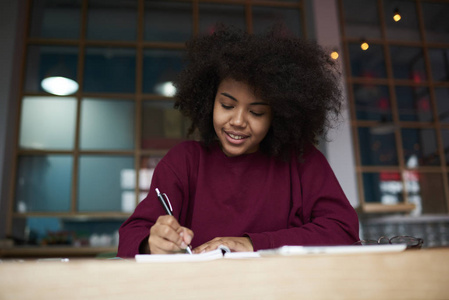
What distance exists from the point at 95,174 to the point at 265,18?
6.85 feet

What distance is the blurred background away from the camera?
3271mm

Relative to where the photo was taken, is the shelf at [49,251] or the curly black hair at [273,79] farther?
the shelf at [49,251]

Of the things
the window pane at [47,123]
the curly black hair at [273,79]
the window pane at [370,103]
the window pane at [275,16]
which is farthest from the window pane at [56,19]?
the window pane at [370,103]

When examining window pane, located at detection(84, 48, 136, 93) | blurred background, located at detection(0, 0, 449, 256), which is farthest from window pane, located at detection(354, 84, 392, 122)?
window pane, located at detection(84, 48, 136, 93)

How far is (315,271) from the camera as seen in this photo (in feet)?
1.43

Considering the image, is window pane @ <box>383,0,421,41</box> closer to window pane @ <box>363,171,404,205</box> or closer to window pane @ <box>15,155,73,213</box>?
window pane @ <box>363,171,404,205</box>

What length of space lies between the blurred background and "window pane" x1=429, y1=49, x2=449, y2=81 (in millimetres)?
12

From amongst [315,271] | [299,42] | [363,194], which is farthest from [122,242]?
[363,194]

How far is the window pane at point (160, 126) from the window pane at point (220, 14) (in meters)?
0.84

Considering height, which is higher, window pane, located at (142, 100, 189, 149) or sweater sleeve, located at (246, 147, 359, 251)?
window pane, located at (142, 100, 189, 149)

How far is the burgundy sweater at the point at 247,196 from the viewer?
3.62ft

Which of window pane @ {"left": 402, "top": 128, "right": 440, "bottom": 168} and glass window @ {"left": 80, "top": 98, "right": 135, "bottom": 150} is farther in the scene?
window pane @ {"left": 402, "top": 128, "right": 440, "bottom": 168}

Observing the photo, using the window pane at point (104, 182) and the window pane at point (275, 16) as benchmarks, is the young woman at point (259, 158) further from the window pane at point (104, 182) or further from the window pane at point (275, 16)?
the window pane at point (275, 16)

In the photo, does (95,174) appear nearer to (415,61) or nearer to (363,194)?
(363,194)
